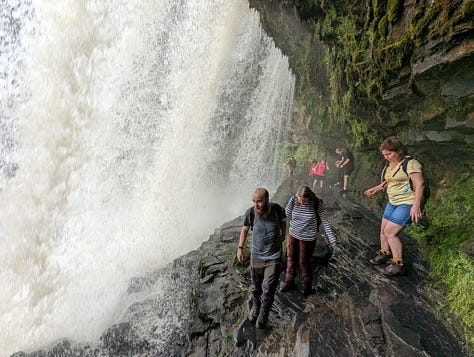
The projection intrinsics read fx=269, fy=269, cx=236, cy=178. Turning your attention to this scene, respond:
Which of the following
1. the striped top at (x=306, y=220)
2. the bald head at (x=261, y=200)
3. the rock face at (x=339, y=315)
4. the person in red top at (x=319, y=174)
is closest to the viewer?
the rock face at (x=339, y=315)

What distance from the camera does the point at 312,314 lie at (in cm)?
416

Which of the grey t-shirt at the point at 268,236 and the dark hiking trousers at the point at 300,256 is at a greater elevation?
the grey t-shirt at the point at 268,236

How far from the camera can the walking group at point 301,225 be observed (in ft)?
12.8

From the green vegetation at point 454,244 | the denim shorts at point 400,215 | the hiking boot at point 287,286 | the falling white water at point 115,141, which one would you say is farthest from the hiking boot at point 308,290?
the falling white water at point 115,141

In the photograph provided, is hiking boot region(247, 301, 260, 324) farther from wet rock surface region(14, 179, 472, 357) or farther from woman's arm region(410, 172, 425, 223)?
woman's arm region(410, 172, 425, 223)

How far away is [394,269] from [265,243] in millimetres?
2550

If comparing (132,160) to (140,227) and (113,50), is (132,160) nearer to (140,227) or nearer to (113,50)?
(140,227)

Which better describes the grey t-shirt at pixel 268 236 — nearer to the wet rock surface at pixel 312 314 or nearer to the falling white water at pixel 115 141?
the wet rock surface at pixel 312 314

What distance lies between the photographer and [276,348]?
3816mm

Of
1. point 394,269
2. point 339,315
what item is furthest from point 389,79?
point 339,315

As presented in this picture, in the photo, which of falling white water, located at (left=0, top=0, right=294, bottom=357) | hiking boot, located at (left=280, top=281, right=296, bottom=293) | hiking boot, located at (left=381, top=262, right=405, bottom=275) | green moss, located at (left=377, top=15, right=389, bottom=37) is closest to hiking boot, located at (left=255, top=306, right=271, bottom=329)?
hiking boot, located at (left=280, top=281, right=296, bottom=293)

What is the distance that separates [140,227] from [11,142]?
7.19 metres

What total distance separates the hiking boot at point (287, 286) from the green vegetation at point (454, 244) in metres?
2.34

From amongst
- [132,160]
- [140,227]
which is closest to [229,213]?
[140,227]
